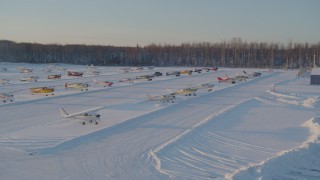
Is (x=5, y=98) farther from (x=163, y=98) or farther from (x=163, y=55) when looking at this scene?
(x=163, y=55)

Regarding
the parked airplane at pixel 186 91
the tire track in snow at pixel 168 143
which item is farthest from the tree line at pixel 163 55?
the tire track in snow at pixel 168 143

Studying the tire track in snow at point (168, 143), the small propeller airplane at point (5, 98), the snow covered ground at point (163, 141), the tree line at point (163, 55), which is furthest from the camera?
the tree line at point (163, 55)

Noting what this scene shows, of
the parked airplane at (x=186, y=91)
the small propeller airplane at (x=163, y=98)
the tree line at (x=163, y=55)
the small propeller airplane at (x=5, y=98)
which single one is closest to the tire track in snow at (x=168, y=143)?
the small propeller airplane at (x=163, y=98)

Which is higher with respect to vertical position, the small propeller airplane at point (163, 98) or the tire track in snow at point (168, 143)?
the small propeller airplane at point (163, 98)

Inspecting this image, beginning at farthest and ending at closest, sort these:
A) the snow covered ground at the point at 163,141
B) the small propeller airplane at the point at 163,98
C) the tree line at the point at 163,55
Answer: the tree line at the point at 163,55
the small propeller airplane at the point at 163,98
the snow covered ground at the point at 163,141

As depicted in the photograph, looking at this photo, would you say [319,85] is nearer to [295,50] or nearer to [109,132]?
[109,132]

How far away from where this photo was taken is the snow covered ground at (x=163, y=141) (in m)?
11.7

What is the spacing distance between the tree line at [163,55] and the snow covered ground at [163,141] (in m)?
73.7

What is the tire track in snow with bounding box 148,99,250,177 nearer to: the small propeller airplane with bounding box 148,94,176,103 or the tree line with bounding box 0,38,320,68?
the small propeller airplane with bounding box 148,94,176,103

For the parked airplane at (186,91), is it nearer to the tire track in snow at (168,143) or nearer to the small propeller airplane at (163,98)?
the small propeller airplane at (163,98)

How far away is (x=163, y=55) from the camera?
359 ft

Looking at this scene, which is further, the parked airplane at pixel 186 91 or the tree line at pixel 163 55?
the tree line at pixel 163 55

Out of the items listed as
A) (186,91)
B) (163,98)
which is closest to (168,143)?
(163,98)

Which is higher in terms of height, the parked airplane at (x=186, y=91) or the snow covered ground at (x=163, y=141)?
the parked airplane at (x=186, y=91)
